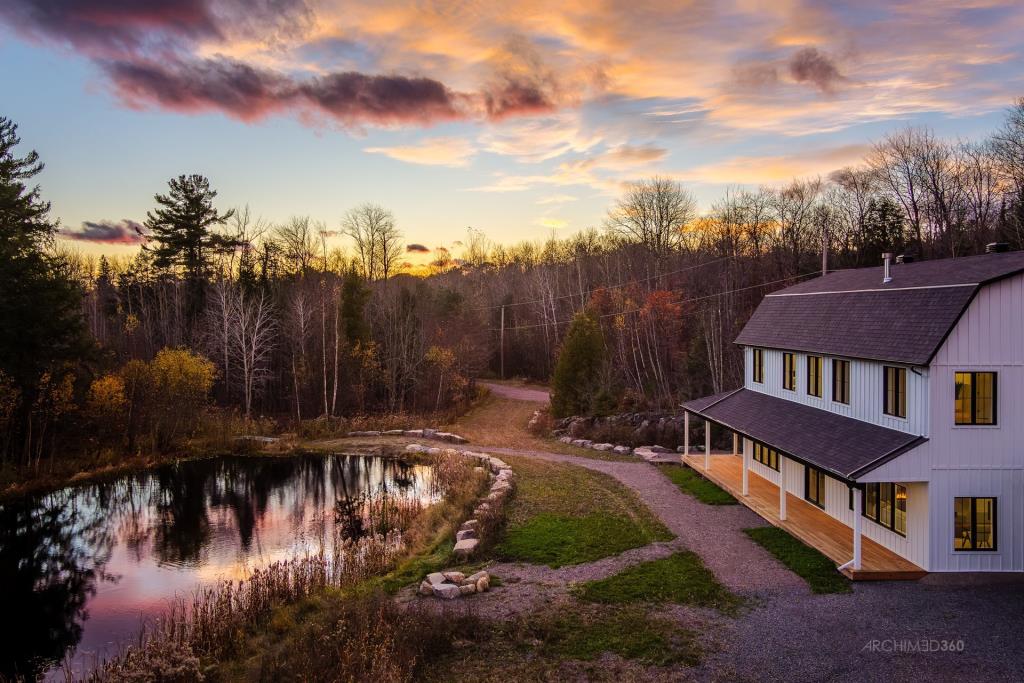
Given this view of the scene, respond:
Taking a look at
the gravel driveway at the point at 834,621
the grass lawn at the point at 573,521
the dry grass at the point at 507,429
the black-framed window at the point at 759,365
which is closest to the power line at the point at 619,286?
the dry grass at the point at 507,429

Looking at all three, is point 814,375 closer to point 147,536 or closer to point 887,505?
point 887,505

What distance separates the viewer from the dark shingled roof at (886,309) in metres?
10.7

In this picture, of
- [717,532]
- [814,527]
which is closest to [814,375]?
[814,527]

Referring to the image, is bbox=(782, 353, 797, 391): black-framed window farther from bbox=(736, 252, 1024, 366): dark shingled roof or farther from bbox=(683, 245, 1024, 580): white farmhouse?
bbox=(683, 245, 1024, 580): white farmhouse

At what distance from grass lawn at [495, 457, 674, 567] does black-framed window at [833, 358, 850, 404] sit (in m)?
4.89

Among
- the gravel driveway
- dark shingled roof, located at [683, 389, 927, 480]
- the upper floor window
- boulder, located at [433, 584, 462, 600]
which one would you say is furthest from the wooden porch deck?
boulder, located at [433, 584, 462, 600]

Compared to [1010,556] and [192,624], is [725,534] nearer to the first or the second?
[1010,556]

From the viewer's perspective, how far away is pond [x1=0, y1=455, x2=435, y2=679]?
1154 centimetres

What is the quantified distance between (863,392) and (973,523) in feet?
9.86

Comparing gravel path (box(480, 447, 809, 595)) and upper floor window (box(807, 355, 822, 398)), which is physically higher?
upper floor window (box(807, 355, 822, 398))

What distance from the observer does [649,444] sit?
77.9ft

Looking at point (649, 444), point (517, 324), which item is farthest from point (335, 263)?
point (649, 444)

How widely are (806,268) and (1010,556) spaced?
2790 cm

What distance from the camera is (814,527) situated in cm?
1332
